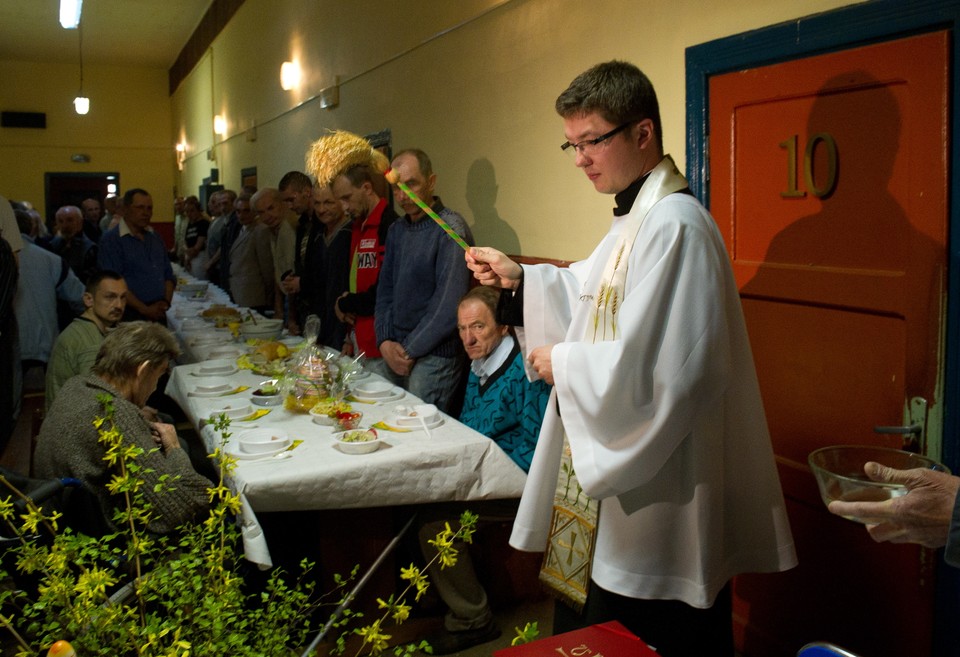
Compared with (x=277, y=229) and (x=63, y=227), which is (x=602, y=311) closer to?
(x=277, y=229)

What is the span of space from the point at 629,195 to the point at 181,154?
679 inches

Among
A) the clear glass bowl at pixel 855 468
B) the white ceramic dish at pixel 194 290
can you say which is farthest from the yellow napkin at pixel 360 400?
the white ceramic dish at pixel 194 290

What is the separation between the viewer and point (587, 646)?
111 centimetres

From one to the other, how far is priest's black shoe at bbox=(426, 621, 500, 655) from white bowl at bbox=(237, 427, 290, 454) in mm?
940

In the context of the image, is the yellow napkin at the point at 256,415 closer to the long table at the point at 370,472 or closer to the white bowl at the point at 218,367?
the long table at the point at 370,472

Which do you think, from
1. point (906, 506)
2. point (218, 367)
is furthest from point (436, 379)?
point (906, 506)

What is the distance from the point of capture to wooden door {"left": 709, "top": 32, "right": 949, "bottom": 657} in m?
2.35

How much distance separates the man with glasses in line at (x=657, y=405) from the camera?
1875 mm

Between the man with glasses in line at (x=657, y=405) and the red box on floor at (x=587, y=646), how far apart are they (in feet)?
2.56

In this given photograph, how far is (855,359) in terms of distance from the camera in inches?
102

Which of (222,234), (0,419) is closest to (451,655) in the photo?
(0,419)

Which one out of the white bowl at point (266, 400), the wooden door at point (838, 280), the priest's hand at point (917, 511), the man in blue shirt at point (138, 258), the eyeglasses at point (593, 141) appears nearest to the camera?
the priest's hand at point (917, 511)

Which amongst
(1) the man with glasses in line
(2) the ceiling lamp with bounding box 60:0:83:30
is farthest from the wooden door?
(2) the ceiling lamp with bounding box 60:0:83:30

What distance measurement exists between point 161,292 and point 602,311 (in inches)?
213
